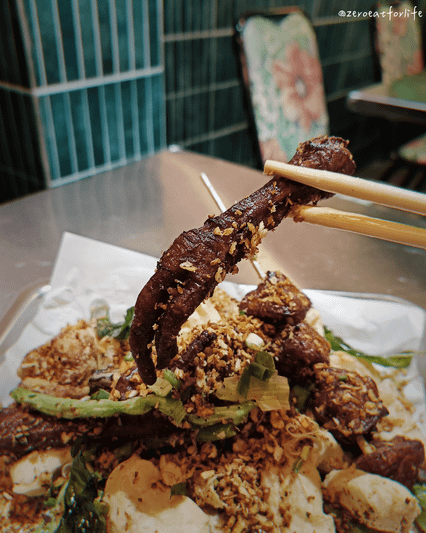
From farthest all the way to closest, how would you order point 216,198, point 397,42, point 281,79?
point 397,42
point 281,79
point 216,198

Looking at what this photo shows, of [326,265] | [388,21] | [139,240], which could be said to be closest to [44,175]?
[139,240]

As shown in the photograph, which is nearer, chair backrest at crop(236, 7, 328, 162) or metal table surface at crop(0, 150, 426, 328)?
metal table surface at crop(0, 150, 426, 328)

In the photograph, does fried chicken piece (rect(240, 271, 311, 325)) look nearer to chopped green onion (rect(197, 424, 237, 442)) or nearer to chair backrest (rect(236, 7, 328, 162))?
chopped green onion (rect(197, 424, 237, 442))

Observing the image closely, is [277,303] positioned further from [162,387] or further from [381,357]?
[381,357]

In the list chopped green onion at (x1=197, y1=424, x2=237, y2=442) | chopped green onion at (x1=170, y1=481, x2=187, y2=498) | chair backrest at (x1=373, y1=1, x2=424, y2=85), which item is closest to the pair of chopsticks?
chopped green onion at (x1=197, y1=424, x2=237, y2=442)

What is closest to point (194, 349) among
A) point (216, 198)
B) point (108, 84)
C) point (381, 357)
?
point (216, 198)
